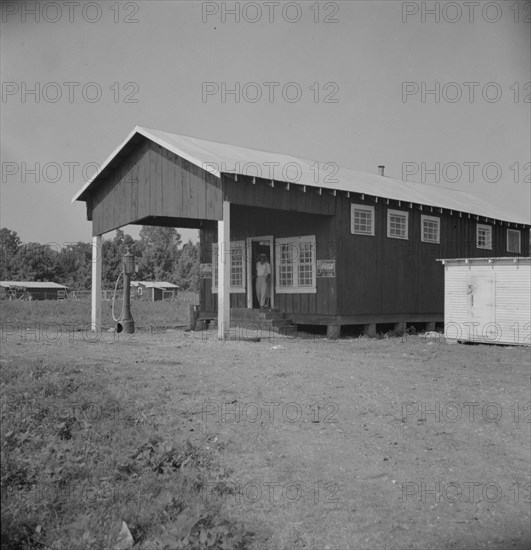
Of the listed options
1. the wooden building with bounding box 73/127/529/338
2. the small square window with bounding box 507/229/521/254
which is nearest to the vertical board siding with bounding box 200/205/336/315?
the wooden building with bounding box 73/127/529/338

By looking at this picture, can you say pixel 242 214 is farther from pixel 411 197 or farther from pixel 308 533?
pixel 308 533

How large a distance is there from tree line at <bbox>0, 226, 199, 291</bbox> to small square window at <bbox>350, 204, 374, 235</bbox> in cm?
5726

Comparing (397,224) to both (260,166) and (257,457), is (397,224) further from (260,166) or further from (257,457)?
(257,457)

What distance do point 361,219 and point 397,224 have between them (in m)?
1.78

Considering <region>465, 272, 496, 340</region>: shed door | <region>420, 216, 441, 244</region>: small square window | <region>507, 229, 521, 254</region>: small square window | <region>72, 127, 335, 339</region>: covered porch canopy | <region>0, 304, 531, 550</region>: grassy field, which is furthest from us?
<region>507, 229, 521, 254</region>: small square window

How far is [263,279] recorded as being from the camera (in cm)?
1831

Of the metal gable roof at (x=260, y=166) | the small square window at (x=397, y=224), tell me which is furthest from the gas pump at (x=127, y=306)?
the small square window at (x=397, y=224)

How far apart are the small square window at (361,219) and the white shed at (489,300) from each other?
8.64ft

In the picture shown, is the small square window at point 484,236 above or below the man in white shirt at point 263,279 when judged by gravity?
above

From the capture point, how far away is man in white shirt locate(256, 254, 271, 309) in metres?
18.1

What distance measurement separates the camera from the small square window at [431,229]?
19750 millimetres

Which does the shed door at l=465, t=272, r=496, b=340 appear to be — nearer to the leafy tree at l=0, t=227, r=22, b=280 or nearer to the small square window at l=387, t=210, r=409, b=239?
the small square window at l=387, t=210, r=409, b=239

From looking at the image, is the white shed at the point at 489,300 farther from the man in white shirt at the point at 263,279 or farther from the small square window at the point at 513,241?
the small square window at the point at 513,241

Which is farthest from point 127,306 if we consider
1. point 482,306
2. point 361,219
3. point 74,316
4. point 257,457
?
point 74,316
